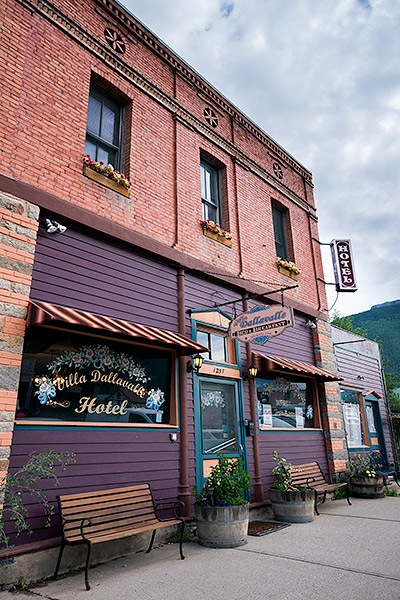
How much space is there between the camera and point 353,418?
525 inches

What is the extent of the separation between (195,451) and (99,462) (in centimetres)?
194

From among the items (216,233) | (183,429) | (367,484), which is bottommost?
(367,484)

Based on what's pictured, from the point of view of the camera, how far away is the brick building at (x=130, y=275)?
5.52m

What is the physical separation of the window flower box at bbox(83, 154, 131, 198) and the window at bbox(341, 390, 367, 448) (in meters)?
9.46

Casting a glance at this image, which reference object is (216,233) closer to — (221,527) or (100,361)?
(100,361)

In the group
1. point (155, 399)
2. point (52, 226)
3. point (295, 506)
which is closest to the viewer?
point (52, 226)

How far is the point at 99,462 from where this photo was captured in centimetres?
573

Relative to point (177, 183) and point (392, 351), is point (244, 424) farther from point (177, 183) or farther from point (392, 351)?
point (392, 351)

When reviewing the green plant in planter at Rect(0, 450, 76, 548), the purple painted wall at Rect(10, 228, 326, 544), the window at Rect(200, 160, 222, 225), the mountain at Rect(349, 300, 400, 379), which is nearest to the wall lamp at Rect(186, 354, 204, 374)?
the purple painted wall at Rect(10, 228, 326, 544)

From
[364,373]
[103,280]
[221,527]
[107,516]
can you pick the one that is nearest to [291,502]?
[221,527]

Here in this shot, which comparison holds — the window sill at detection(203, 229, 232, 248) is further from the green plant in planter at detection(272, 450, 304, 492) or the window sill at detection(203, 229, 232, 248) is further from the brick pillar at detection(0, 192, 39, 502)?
the green plant in planter at detection(272, 450, 304, 492)

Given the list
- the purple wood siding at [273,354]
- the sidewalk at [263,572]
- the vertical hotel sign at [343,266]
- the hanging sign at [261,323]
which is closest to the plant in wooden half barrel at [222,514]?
the sidewalk at [263,572]

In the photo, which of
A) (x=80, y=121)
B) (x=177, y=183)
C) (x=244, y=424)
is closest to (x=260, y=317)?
(x=244, y=424)

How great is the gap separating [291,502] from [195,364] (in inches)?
119
